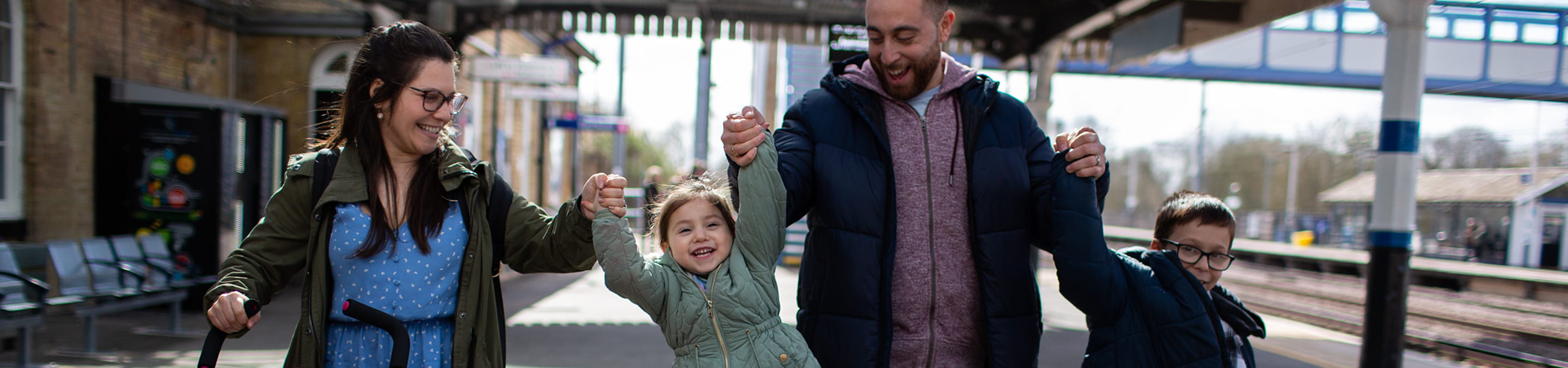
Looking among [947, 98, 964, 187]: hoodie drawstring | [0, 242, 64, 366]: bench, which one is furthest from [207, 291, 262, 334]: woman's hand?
[0, 242, 64, 366]: bench

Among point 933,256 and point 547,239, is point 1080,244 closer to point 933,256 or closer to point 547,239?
point 933,256

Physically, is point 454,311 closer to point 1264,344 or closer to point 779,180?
point 779,180

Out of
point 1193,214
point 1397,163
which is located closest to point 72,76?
point 1193,214

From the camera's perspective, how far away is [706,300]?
204cm

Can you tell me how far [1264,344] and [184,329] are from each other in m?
8.90

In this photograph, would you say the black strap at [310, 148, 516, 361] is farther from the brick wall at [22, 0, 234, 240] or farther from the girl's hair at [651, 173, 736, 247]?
the brick wall at [22, 0, 234, 240]

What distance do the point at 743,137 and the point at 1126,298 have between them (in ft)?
3.48

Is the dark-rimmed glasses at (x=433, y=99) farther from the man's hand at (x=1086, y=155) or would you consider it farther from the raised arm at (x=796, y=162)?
the man's hand at (x=1086, y=155)

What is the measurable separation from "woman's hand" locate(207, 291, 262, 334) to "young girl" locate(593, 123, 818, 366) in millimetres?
675

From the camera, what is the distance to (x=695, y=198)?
2174mm

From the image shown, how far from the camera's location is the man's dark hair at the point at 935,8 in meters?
2.00

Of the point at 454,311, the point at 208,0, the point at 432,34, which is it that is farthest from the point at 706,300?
the point at 208,0

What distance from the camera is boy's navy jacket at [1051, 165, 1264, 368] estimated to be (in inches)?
78.5

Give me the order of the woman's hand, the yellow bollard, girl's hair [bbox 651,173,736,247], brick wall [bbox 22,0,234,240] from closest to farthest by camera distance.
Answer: the woman's hand
girl's hair [bbox 651,173,736,247]
brick wall [bbox 22,0,234,240]
the yellow bollard
